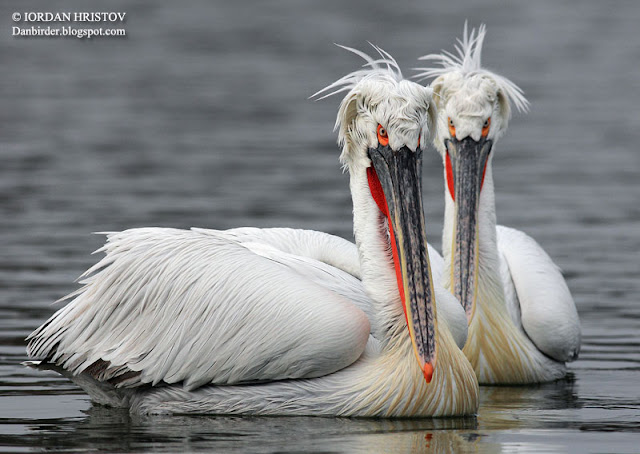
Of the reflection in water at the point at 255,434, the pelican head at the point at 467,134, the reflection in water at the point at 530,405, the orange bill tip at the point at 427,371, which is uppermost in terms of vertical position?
the pelican head at the point at 467,134

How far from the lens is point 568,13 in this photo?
36.8 metres

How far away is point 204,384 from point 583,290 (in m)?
4.38

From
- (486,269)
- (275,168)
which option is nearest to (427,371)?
(486,269)

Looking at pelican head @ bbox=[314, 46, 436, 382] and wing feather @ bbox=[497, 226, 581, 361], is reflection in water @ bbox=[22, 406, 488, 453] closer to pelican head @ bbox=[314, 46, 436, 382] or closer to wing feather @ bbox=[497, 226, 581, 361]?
pelican head @ bbox=[314, 46, 436, 382]

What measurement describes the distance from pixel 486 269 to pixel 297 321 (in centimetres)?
201

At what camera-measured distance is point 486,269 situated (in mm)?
8039

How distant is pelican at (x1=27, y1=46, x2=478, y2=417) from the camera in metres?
6.35

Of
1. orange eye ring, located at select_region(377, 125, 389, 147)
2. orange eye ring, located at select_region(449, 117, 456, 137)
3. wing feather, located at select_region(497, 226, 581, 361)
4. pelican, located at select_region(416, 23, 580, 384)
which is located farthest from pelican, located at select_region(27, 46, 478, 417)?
orange eye ring, located at select_region(449, 117, 456, 137)

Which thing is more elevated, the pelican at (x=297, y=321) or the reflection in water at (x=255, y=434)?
the pelican at (x=297, y=321)

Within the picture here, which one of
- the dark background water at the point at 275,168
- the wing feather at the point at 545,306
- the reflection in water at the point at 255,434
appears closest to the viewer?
the reflection in water at the point at 255,434

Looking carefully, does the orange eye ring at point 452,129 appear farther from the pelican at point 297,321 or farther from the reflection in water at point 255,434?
the reflection in water at point 255,434

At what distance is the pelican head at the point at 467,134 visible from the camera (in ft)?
26.0

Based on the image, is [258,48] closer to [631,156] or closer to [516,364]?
[631,156]

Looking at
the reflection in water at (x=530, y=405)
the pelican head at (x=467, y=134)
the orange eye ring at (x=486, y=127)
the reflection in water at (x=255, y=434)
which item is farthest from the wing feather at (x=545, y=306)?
the reflection in water at (x=255, y=434)
